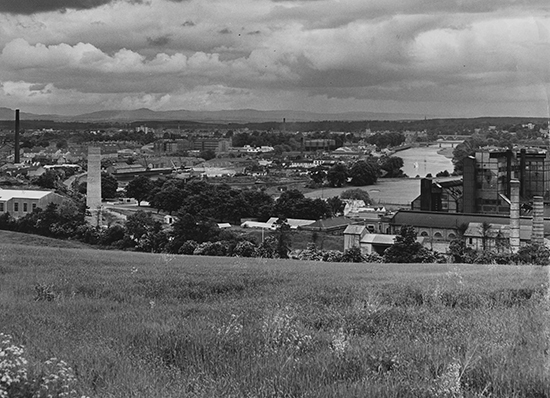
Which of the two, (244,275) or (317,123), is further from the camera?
(317,123)

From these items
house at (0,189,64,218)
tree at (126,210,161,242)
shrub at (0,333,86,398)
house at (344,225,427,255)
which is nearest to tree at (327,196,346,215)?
house at (344,225,427,255)

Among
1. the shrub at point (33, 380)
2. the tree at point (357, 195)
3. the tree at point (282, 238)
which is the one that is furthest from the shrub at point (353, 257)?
the tree at point (357, 195)

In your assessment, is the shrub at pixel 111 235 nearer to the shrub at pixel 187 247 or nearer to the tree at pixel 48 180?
the shrub at pixel 187 247

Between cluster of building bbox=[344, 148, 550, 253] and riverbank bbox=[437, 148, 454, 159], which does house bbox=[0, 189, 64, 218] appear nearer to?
cluster of building bbox=[344, 148, 550, 253]

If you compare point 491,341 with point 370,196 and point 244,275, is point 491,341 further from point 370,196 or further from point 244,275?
point 370,196

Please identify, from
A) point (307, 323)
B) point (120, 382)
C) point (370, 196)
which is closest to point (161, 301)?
point (307, 323)

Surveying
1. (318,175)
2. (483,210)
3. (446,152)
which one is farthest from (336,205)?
(446,152)
